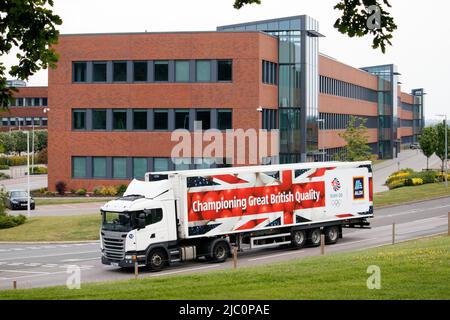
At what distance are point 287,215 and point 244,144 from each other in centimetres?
2935

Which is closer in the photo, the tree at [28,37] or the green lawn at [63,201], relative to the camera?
the tree at [28,37]

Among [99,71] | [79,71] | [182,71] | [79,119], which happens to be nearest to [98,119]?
[79,119]

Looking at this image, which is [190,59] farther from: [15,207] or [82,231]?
[82,231]

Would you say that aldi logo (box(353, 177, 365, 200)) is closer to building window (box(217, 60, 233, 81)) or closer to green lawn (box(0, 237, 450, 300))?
green lawn (box(0, 237, 450, 300))

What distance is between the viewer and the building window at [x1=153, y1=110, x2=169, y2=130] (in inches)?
2488

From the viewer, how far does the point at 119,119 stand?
6431cm

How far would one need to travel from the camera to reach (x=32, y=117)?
434 ft

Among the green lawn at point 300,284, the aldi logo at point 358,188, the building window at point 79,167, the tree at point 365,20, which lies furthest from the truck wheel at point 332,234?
the building window at point 79,167

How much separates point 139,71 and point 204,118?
648cm

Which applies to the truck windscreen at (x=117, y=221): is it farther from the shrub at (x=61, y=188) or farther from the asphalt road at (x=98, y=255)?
the shrub at (x=61, y=188)

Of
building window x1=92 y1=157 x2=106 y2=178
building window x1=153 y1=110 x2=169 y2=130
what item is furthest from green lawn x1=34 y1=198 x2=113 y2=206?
building window x1=153 y1=110 x2=169 y2=130

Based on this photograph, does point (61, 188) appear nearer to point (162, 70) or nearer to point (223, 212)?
point (162, 70)

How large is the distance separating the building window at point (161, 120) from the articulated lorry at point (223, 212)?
30.5m

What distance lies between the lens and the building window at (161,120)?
6319cm
